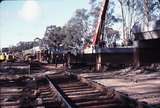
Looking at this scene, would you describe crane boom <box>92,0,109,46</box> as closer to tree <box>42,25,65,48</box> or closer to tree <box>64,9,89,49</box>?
tree <box>64,9,89,49</box>

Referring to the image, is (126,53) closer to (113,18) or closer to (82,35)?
(113,18)

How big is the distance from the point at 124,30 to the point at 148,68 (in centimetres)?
4339

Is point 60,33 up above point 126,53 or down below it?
above

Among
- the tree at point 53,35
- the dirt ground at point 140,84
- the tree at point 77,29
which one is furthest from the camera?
the tree at point 53,35

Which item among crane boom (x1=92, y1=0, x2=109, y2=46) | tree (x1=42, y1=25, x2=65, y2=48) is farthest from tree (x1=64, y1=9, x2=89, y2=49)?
crane boom (x1=92, y1=0, x2=109, y2=46)

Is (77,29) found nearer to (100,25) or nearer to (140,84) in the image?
(100,25)

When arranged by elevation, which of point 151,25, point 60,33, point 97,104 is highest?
point 60,33

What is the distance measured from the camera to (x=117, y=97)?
10.2m

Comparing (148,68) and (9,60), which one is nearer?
(148,68)

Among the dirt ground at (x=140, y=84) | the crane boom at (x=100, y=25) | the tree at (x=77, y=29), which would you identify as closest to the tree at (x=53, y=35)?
the tree at (x=77, y=29)

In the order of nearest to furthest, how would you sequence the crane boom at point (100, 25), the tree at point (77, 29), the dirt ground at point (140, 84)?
1. the dirt ground at point (140, 84)
2. the crane boom at point (100, 25)
3. the tree at point (77, 29)

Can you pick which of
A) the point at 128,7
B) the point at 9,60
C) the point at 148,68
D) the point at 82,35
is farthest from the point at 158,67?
the point at 82,35

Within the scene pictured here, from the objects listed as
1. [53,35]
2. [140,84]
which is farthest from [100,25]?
[53,35]

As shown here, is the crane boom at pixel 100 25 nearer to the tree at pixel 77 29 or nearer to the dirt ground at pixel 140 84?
the dirt ground at pixel 140 84
